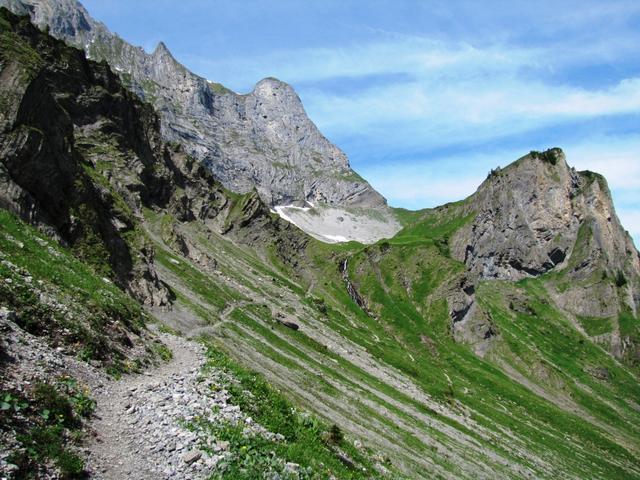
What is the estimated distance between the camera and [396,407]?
88312 millimetres

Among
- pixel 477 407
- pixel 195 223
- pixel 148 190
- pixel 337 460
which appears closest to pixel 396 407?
pixel 477 407

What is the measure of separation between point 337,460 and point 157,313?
176 feet

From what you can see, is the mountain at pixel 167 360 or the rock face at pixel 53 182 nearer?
the mountain at pixel 167 360

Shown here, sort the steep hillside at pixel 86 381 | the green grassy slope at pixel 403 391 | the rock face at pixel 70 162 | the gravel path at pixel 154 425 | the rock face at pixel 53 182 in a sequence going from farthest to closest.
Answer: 1. the green grassy slope at pixel 403 391
2. the rock face at pixel 70 162
3. the rock face at pixel 53 182
4. the gravel path at pixel 154 425
5. the steep hillside at pixel 86 381

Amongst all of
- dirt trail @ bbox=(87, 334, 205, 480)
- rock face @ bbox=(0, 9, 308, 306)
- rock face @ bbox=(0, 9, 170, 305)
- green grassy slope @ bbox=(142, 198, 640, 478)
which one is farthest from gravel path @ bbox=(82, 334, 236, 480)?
green grassy slope @ bbox=(142, 198, 640, 478)

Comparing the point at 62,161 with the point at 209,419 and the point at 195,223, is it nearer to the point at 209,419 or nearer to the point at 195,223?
the point at 209,419

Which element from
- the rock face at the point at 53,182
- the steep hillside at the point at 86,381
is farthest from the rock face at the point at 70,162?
the steep hillside at the point at 86,381

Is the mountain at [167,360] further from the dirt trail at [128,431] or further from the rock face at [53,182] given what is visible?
the rock face at [53,182]

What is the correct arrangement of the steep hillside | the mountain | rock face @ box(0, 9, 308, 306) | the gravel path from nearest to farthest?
the steep hillside < the gravel path < the mountain < rock face @ box(0, 9, 308, 306)

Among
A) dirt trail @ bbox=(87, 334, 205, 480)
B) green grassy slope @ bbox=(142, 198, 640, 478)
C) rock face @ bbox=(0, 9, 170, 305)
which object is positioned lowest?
green grassy slope @ bbox=(142, 198, 640, 478)

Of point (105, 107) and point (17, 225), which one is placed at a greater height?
point (105, 107)

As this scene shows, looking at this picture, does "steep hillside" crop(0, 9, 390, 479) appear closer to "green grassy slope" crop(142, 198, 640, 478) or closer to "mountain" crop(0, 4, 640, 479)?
"mountain" crop(0, 4, 640, 479)

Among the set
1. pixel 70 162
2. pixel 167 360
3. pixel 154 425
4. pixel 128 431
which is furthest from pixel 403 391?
pixel 128 431

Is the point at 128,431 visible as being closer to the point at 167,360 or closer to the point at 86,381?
the point at 86,381
